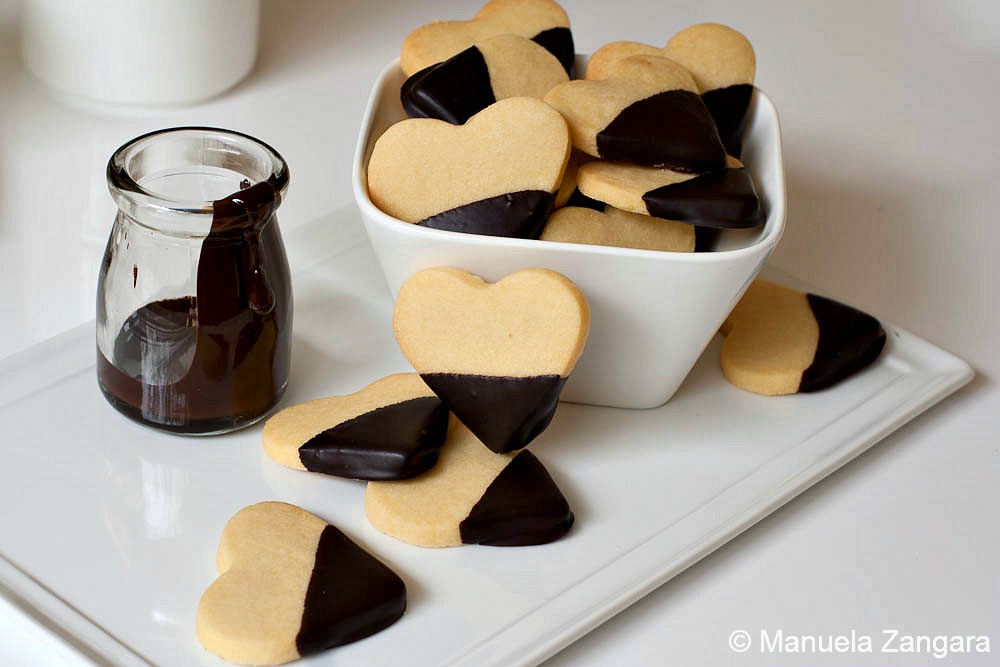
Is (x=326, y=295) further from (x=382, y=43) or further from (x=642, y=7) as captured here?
(x=642, y=7)

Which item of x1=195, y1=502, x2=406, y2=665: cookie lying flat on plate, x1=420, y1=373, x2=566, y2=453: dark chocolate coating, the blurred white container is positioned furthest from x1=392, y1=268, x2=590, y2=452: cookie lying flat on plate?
the blurred white container

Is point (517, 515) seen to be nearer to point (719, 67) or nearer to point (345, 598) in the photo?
point (345, 598)

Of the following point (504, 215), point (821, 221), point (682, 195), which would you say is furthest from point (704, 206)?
point (821, 221)

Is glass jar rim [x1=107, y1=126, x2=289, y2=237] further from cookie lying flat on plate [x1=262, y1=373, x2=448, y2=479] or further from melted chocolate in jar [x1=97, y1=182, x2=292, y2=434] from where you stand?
cookie lying flat on plate [x1=262, y1=373, x2=448, y2=479]

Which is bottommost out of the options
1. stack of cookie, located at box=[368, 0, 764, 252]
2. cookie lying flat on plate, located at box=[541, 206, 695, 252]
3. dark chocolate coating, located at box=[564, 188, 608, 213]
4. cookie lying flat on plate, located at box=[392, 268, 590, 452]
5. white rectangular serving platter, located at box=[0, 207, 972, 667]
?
white rectangular serving platter, located at box=[0, 207, 972, 667]

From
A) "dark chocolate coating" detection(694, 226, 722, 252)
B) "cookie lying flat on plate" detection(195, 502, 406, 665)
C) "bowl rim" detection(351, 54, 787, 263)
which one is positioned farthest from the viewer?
"dark chocolate coating" detection(694, 226, 722, 252)

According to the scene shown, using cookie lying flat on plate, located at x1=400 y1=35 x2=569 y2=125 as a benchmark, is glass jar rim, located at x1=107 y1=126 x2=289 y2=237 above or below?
below

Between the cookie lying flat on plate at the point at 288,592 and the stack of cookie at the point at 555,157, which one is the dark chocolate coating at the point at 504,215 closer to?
the stack of cookie at the point at 555,157

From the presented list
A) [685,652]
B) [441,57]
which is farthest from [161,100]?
[685,652]
